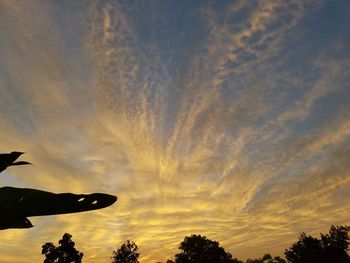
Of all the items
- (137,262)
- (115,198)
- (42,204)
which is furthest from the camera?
(137,262)

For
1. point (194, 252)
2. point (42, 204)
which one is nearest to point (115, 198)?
point (42, 204)

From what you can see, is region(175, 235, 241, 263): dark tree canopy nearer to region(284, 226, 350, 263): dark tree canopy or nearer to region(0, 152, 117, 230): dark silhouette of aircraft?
region(284, 226, 350, 263): dark tree canopy

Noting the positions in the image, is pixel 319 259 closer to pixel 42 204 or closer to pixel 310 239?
pixel 310 239

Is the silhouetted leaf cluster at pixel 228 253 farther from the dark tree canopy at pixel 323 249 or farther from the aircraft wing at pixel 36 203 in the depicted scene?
the aircraft wing at pixel 36 203

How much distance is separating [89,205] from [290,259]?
110786 mm

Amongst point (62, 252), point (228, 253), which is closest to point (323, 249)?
point (228, 253)

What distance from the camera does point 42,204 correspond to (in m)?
1.08

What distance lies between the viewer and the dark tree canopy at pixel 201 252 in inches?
3895

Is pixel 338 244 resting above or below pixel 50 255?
below

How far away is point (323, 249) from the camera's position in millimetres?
95000

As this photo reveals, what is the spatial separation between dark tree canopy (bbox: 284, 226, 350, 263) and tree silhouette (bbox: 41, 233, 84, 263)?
6570 cm

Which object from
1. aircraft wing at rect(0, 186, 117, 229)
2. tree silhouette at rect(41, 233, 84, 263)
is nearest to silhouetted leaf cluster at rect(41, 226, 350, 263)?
tree silhouette at rect(41, 233, 84, 263)

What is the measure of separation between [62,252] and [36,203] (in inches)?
4413

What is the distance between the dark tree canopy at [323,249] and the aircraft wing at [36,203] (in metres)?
105
